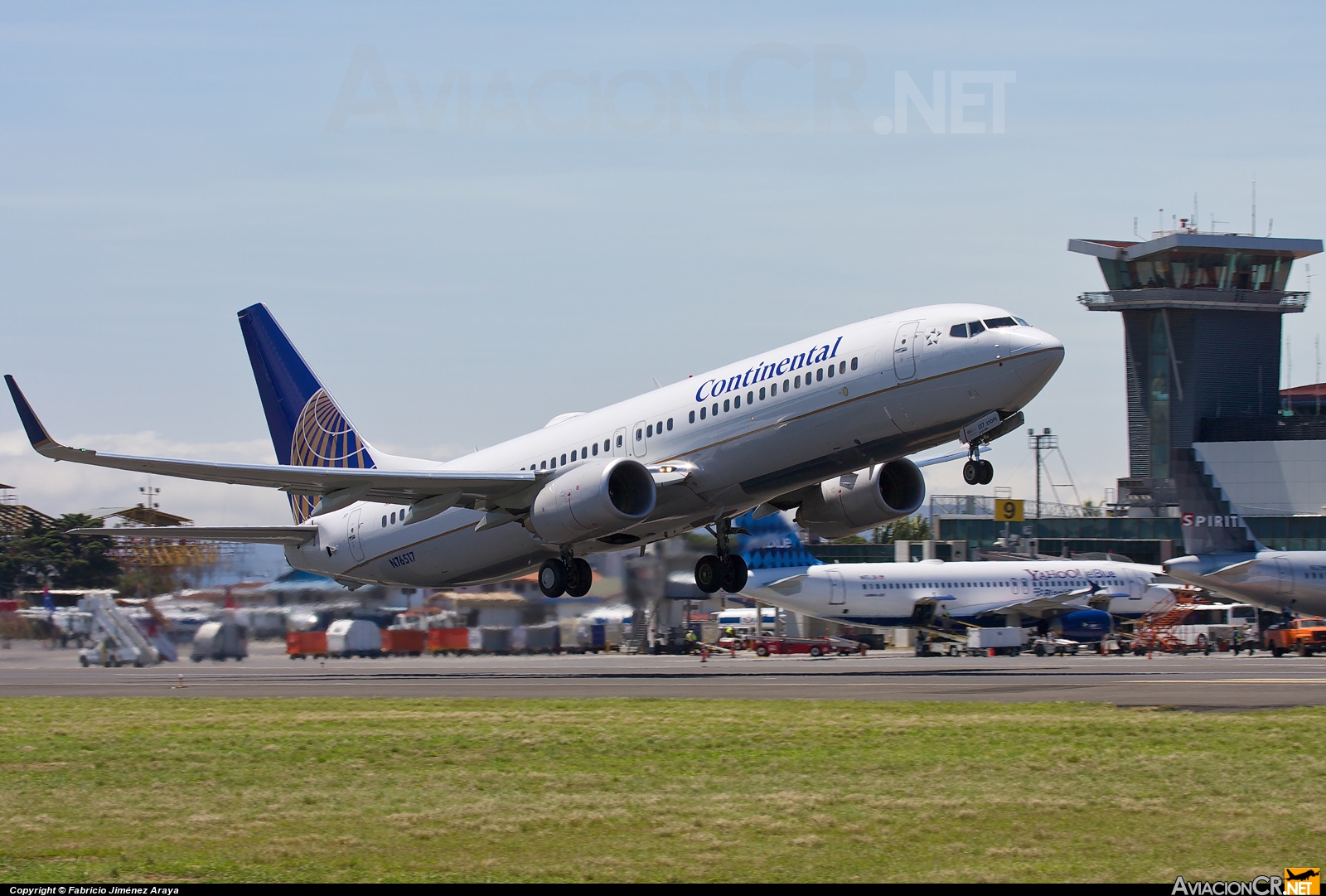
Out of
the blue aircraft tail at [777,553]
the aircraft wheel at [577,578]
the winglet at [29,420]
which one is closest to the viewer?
the winglet at [29,420]

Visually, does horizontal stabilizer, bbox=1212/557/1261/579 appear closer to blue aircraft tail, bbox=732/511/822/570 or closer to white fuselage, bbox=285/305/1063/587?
blue aircraft tail, bbox=732/511/822/570

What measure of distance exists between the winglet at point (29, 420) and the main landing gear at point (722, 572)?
16.3m

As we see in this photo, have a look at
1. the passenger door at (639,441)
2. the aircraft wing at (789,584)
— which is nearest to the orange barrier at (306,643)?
the passenger door at (639,441)

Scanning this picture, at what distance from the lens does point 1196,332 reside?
13000 centimetres

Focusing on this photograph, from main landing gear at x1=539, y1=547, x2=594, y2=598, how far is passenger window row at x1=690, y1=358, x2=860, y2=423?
572cm

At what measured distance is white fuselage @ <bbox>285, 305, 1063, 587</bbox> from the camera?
92.3 ft

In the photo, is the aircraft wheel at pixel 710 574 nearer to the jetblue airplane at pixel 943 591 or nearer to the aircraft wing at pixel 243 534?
the aircraft wing at pixel 243 534

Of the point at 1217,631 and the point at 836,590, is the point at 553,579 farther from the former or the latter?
the point at 1217,631

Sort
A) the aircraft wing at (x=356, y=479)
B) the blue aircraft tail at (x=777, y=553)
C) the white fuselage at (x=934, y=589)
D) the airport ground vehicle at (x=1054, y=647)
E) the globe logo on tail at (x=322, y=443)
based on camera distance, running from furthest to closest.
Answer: the blue aircraft tail at (x=777, y=553) < the white fuselage at (x=934, y=589) < the airport ground vehicle at (x=1054, y=647) < the globe logo on tail at (x=322, y=443) < the aircraft wing at (x=356, y=479)

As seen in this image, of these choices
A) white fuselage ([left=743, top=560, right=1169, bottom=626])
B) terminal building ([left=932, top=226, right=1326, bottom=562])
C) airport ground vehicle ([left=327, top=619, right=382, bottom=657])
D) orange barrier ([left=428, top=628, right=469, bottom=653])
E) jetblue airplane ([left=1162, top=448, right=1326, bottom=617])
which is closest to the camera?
airport ground vehicle ([left=327, top=619, right=382, bottom=657])

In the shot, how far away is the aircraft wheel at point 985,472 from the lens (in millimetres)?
28859

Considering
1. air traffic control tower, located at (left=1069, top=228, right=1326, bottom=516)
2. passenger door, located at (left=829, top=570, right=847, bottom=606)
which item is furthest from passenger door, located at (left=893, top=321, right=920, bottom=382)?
air traffic control tower, located at (left=1069, top=228, right=1326, bottom=516)

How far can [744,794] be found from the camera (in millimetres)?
16953

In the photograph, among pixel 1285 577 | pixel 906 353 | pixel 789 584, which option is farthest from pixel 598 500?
pixel 1285 577
